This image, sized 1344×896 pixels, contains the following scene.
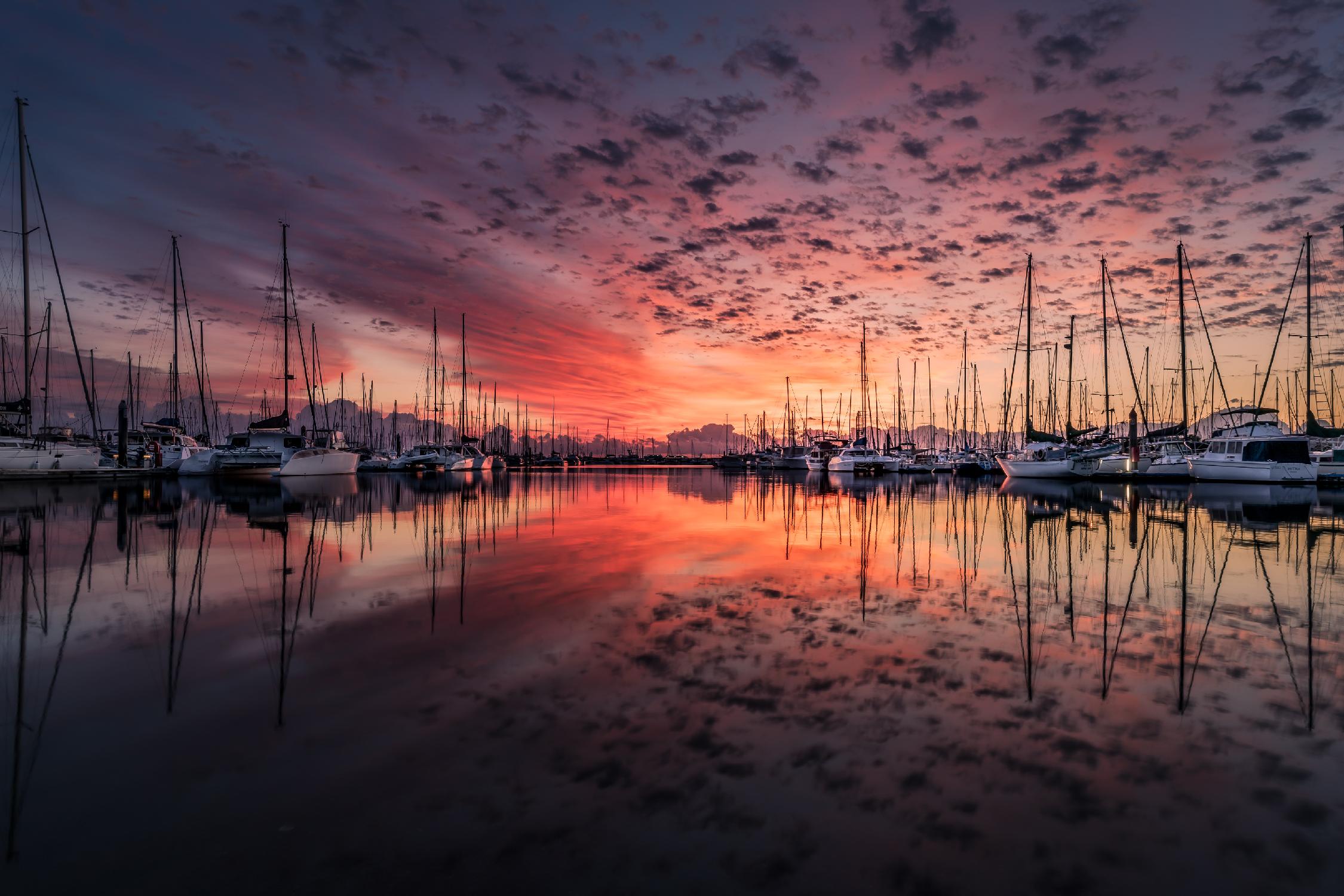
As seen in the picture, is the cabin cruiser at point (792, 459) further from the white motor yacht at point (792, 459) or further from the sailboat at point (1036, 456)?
the sailboat at point (1036, 456)

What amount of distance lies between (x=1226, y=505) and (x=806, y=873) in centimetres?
3188

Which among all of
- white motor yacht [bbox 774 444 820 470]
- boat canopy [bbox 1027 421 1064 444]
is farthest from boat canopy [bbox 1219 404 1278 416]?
white motor yacht [bbox 774 444 820 470]

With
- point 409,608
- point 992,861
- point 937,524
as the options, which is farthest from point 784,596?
point 937,524

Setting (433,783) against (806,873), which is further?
(433,783)

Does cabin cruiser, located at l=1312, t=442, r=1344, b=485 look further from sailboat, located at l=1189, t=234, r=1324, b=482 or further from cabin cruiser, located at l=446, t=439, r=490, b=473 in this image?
cabin cruiser, located at l=446, t=439, r=490, b=473

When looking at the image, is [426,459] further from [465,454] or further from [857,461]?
[857,461]

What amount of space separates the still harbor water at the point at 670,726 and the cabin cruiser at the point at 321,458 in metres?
33.4

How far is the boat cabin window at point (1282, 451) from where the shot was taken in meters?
39.9

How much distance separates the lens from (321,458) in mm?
45188

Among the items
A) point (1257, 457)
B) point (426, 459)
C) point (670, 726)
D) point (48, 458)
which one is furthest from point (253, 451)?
point (1257, 457)

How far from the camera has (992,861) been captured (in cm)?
313

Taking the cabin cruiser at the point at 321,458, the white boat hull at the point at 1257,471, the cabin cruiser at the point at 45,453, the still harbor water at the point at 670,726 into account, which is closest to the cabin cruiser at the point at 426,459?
the cabin cruiser at the point at 321,458

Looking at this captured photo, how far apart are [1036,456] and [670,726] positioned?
55.9 meters

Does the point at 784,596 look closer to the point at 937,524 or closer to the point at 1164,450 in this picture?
the point at 937,524
